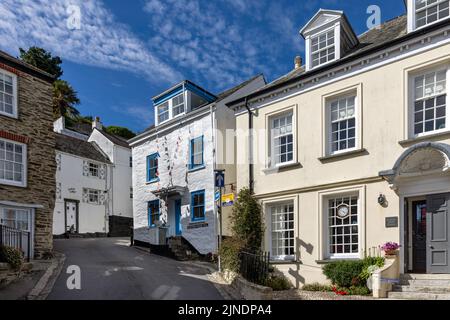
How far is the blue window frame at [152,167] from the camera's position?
21625 millimetres

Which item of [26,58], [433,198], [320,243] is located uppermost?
[26,58]

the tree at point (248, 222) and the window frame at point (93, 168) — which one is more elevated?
the window frame at point (93, 168)

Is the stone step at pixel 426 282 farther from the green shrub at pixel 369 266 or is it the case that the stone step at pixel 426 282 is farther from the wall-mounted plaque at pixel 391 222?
the wall-mounted plaque at pixel 391 222

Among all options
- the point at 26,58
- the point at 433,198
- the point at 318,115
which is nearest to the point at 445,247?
the point at 433,198

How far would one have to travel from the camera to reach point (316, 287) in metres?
12.2

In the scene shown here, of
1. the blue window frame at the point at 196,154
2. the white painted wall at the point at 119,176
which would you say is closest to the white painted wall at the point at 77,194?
the white painted wall at the point at 119,176

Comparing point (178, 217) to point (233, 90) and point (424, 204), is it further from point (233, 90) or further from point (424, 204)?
point (424, 204)

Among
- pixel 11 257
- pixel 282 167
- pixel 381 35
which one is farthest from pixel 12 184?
pixel 381 35

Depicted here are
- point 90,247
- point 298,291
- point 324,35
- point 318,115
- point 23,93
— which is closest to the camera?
point 298,291

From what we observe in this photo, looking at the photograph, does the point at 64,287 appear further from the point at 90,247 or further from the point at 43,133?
the point at 90,247

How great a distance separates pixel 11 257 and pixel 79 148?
66.8 ft

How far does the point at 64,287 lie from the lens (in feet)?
36.1

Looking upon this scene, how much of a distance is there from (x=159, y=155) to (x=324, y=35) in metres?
11.0

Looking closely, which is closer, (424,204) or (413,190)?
(413,190)
